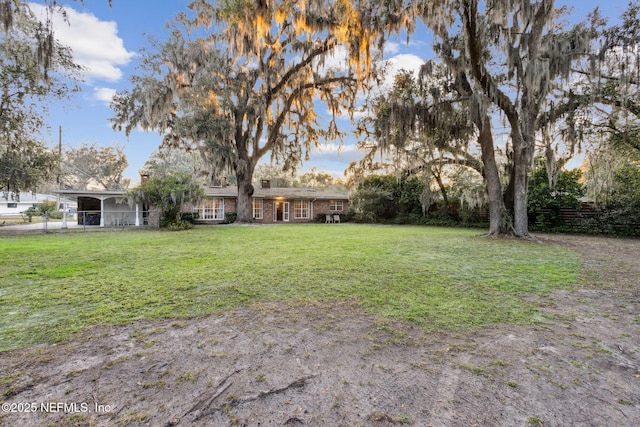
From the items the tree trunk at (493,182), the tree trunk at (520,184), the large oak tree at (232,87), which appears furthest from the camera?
the large oak tree at (232,87)

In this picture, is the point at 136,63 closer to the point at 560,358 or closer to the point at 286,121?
the point at 286,121

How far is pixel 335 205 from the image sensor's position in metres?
25.0

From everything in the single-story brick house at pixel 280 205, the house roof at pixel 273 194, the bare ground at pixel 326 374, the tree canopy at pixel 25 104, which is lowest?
the bare ground at pixel 326 374

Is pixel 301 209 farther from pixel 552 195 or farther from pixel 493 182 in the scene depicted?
pixel 552 195

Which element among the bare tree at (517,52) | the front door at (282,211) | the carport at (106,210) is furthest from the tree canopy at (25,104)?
the bare tree at (517,52)

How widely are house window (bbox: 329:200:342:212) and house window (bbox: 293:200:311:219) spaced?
1.98m

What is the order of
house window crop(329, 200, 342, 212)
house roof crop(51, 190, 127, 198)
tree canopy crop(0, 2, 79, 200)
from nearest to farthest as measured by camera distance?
tree canopy crop(0, 2, 79, 200), house roof crop(51, 190, 127, 198), house window crop(329, 200, 342, 212)

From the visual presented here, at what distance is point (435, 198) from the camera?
1891 cm

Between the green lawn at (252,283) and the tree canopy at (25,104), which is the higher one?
the tree canopy at (25,104)

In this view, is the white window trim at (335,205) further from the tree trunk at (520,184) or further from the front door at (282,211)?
the tree trunk at (520,184)

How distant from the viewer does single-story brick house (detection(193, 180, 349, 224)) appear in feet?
67.3

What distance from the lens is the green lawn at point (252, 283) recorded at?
10.5 feet

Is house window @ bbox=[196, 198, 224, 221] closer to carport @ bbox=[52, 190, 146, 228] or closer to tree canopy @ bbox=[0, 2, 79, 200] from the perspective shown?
carport @ bbox=[52, 190, 146, 228]

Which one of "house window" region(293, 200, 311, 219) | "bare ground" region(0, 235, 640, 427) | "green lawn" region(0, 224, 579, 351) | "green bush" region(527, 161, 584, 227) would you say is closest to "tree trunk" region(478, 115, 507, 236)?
"green lawn" region(0, 224, 579, 351)
